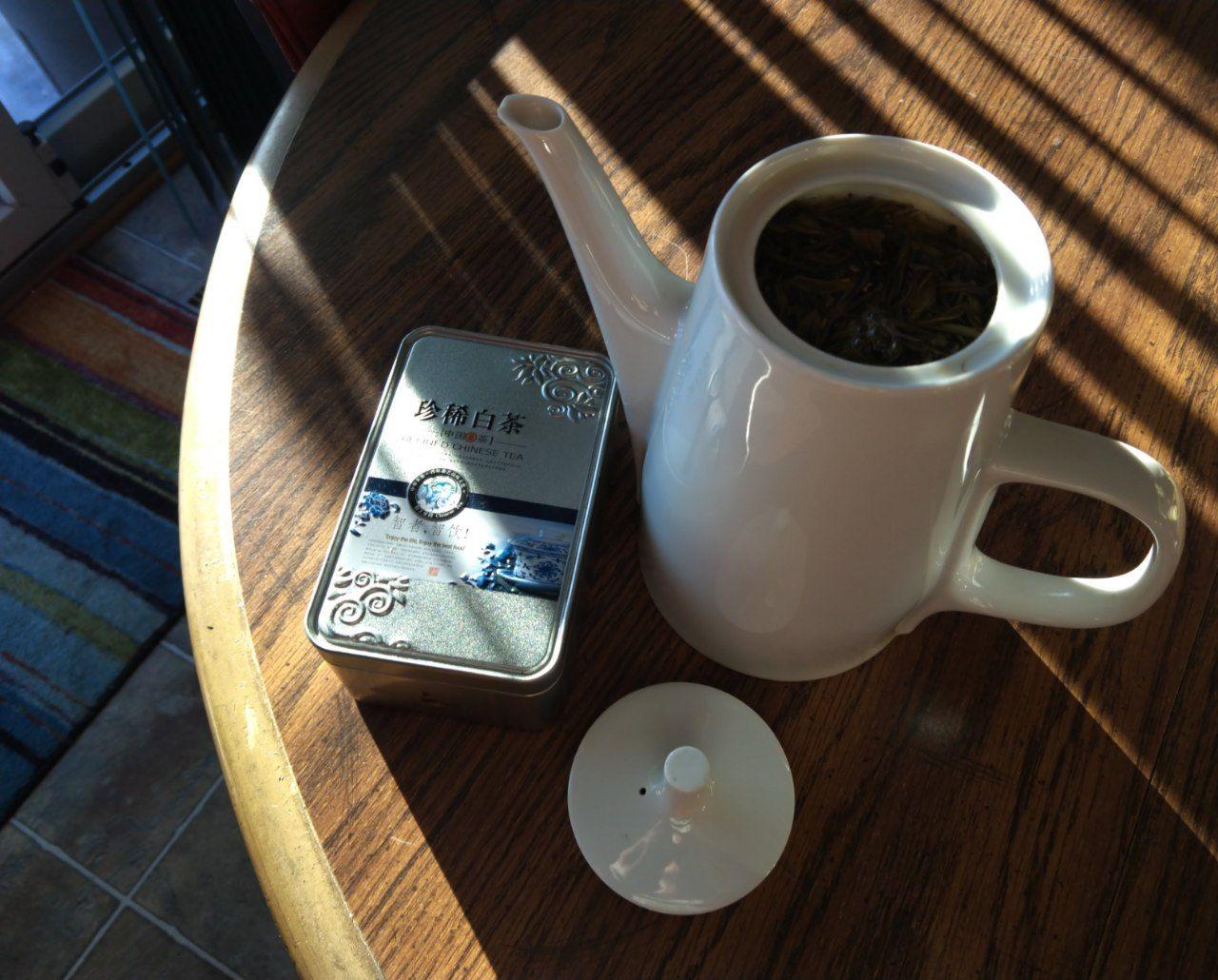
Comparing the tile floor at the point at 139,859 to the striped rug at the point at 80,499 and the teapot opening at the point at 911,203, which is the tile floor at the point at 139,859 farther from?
the teapot opening at the point at 911,203

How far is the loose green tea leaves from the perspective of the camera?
30 centimetres

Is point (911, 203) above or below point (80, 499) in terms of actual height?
above

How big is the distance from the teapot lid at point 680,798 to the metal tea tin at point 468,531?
0.04m

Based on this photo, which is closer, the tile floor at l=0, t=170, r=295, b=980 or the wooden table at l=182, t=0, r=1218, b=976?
the wooden table at l=182, t=0, r=1218, b=976

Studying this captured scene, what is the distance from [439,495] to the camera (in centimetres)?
42

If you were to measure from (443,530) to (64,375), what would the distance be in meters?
1.01

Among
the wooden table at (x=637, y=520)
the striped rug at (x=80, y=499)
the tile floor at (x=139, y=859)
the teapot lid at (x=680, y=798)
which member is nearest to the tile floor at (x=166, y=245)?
the striped rug at (x=80, y=499)

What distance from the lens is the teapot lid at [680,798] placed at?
14.8 inches

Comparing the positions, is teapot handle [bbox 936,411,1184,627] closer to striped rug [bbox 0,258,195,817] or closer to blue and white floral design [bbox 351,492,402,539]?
blue and white floral design [bbox 351,492,402,539]

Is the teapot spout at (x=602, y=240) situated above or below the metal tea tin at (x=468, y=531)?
above

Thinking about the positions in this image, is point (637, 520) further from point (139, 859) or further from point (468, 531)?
point (139, 859)

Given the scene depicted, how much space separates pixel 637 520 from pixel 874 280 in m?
0.20

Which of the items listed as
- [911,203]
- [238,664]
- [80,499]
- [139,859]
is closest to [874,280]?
[911,203]

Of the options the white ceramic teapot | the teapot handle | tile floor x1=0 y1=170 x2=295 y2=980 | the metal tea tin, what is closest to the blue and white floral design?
the metal tea tin
